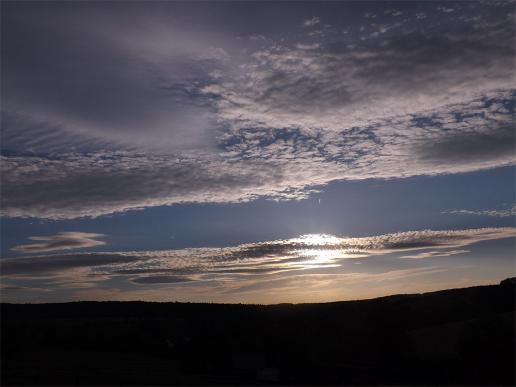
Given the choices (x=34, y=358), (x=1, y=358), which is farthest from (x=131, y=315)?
(x=1, y=358)

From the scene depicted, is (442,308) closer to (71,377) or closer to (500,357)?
(500,357)

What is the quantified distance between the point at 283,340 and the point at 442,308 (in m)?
36.2

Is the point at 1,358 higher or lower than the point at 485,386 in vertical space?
higher

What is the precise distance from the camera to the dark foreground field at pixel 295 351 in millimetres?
42719

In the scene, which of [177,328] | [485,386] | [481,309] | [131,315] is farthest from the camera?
[131,315]

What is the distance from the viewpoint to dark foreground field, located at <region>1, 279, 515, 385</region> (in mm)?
42719

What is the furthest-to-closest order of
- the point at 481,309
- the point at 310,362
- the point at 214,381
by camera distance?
the point at 481,309
the point at 310,362
the point at 214,381

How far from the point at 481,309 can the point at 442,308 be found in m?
5.83

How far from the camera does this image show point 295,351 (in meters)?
56.1

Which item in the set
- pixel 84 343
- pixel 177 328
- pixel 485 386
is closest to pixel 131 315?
pixel 177 328

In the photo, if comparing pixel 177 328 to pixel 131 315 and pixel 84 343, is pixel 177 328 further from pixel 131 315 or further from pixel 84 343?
pixel 131 315

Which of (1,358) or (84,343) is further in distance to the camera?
(84,343)

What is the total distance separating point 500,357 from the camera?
130 ft

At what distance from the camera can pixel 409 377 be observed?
4769 centimetres
